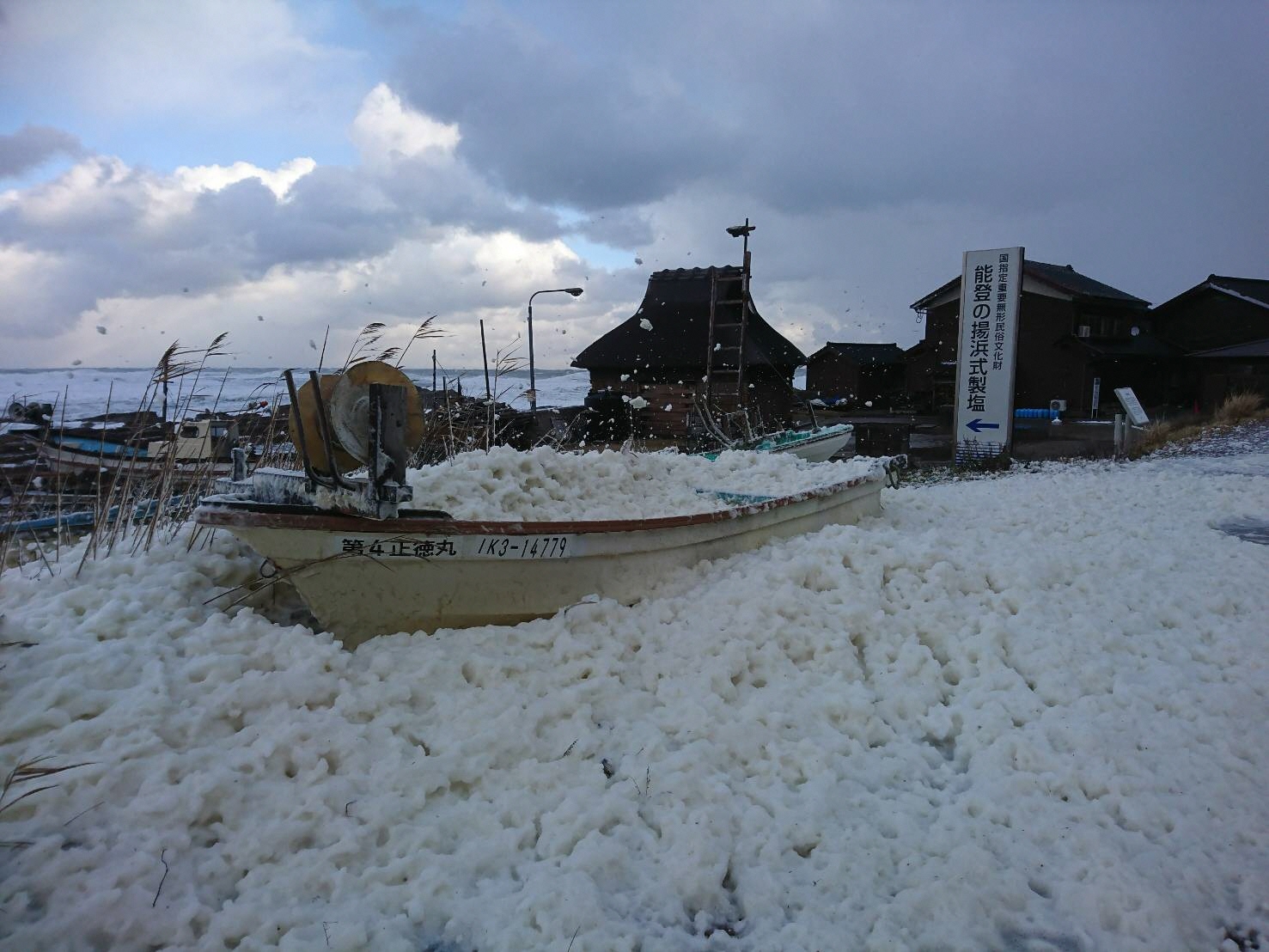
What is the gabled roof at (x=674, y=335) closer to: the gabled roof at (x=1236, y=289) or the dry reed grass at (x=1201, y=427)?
the dry reed grass at (x=1201, y=427)

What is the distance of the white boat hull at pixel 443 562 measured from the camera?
3.57 metres

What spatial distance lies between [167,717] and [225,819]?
510 millimetres

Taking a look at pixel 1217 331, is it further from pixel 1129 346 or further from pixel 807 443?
pixel 807 443

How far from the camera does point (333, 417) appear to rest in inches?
145

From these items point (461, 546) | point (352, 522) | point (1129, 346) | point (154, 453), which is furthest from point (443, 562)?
point (1129, 346)

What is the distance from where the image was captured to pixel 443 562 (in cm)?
385

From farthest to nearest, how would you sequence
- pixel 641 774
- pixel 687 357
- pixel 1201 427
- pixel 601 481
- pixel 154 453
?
pixel 687 357, pixel 1201 427, pixel 154 453, pixel 601 481, pixel 641 774

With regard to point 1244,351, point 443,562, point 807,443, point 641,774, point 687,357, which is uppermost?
point 1244,351

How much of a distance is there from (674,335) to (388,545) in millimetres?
17335

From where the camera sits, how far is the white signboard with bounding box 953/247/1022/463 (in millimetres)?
12719

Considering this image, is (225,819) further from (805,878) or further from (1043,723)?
(1043,723)

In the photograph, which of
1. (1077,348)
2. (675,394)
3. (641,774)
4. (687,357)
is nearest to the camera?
(641,774)

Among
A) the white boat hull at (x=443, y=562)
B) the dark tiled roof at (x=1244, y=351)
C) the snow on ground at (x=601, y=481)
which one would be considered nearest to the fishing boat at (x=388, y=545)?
the white boat hull at (x=443, y=562)

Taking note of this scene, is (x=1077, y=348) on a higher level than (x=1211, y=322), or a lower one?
lower
